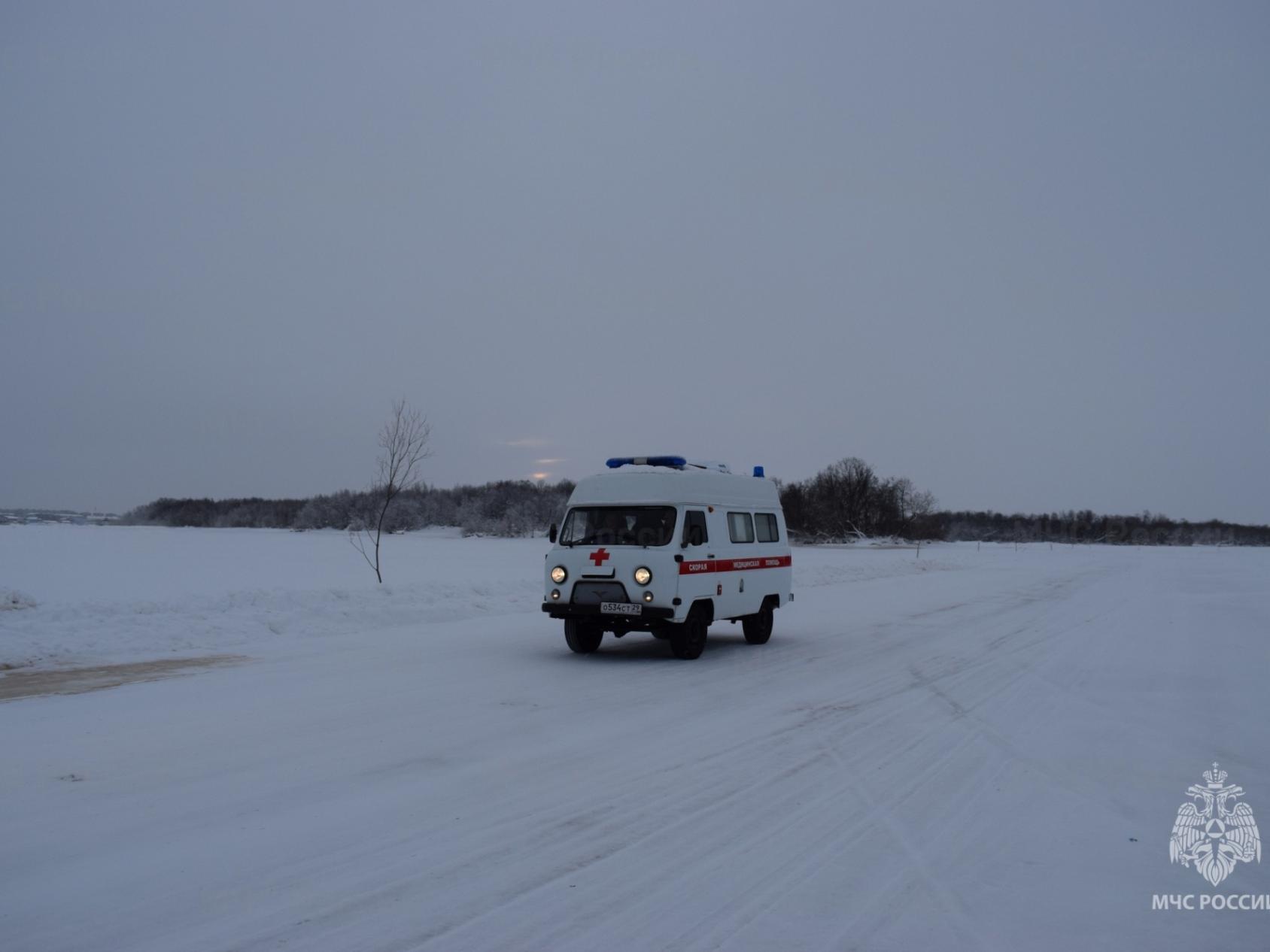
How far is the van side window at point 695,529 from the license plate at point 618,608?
4.04 feet

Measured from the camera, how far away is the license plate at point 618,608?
44.0ft

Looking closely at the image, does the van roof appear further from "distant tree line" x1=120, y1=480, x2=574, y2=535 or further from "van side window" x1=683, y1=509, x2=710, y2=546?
"distant tree line" x1=120, y1=480, x2=574, y2=535

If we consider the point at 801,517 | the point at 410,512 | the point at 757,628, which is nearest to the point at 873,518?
the point at 801,517

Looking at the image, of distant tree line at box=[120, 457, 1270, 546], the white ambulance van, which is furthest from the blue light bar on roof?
distant tree line at box=[120, 457, 1270, 546]

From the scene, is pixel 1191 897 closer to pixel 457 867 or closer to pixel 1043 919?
pixel 1043 919

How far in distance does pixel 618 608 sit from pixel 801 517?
94973mm

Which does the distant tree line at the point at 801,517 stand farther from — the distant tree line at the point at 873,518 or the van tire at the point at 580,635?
the van tire at the point at 580,635

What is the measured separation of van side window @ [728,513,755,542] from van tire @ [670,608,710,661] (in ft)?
5.72

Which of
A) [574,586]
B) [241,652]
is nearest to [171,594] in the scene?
[241,652]

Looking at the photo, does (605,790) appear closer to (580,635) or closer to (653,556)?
(653,556)

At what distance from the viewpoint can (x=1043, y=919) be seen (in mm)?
4660

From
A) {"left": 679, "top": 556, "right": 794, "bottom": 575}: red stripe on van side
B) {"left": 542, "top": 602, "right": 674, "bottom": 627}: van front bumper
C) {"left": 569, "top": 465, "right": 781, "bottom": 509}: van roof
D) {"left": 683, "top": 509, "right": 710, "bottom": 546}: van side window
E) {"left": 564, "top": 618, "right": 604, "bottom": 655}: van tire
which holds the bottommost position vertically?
{"left": 564, "top": 618, "right": 604, "bottom": 655}: van tire

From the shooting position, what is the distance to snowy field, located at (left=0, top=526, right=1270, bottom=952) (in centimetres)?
457

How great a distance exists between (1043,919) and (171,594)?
22817mm
